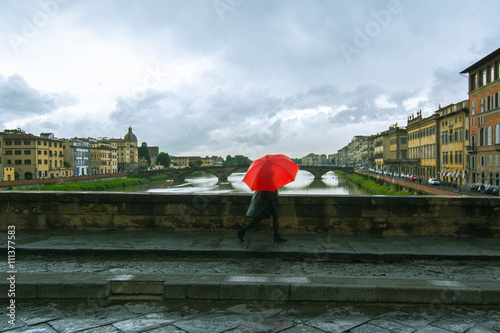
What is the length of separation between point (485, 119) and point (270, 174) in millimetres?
42989

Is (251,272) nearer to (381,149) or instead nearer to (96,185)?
(96,185)

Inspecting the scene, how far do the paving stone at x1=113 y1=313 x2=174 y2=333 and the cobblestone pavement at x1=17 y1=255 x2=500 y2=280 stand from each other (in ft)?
4.44

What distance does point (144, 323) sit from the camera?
3.27 meters

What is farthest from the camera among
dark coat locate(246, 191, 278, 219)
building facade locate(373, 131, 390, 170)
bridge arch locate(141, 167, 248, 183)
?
building facade locate(373, 131, 390, 170)

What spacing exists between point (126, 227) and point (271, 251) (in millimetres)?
2893

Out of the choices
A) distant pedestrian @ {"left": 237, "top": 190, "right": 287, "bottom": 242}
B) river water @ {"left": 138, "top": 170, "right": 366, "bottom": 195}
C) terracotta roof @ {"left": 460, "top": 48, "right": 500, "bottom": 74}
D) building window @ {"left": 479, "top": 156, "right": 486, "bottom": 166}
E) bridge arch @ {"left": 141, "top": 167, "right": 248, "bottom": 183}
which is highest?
terracotta roof @ {"left": 460, "top": 48, "right": 500, "bottom": 74}

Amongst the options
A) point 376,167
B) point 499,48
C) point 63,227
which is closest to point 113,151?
point 376,167

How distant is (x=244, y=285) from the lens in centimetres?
389

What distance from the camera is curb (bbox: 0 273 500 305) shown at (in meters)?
3.78

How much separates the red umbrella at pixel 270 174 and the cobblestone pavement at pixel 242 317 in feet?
7.12

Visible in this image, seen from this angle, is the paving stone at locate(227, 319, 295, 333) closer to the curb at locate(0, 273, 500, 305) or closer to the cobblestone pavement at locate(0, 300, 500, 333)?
the cobblestone pavement at locate(0, 300, 500, 333)

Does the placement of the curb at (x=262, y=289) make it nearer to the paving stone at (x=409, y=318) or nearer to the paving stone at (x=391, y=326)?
the paving stone at (x=409, y=318)

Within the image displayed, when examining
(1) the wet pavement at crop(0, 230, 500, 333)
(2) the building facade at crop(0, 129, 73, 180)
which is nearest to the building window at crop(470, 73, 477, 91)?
(1) the wet pavement at crop(0, 230, 500, 333)

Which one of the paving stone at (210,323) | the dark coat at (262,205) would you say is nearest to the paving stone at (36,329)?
the paving stone at (210,323)
